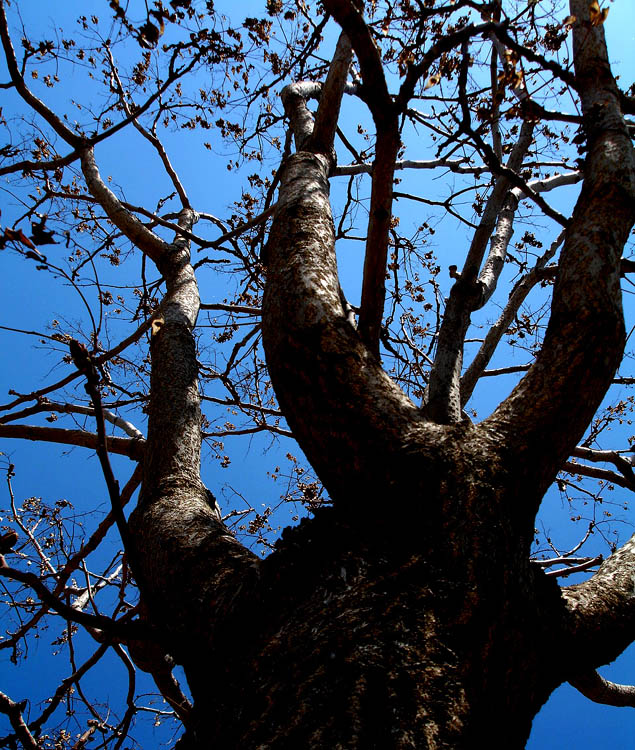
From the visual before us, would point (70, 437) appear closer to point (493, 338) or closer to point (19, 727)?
point (19, 727)

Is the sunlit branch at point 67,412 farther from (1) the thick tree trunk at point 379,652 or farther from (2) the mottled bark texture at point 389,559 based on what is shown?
(1) the thick tree trunk at point 379,652

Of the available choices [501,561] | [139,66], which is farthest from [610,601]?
[139,66]

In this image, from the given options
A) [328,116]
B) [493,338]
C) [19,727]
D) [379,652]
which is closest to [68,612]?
[379,652]

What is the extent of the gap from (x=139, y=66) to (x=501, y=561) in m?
5.97

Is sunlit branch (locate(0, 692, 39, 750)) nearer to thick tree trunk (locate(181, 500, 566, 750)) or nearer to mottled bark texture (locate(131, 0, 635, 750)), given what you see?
mottled bark texture (locate(131, 0, 635, 750))

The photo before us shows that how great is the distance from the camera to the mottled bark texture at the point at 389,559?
1013mm

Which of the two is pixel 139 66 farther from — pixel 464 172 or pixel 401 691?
pixel 401 691

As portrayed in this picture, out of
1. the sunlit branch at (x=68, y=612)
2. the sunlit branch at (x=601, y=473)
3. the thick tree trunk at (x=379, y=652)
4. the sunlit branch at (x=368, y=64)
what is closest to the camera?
the thick tree trunk at (x=379, y=652)

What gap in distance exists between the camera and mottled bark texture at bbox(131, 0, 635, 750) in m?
1.01

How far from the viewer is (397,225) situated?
5230 millimetres

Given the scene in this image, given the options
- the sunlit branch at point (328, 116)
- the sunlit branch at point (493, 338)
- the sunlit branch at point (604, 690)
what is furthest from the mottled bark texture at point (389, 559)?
the sunlit branch at point (493, 338)

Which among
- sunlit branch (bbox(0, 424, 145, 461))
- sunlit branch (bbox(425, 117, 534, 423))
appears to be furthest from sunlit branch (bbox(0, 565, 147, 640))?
sunlit branch (bbox(0, 424, 145, 461))

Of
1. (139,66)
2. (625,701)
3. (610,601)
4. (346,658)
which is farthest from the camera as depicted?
(139,66)

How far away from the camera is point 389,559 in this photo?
126cm
